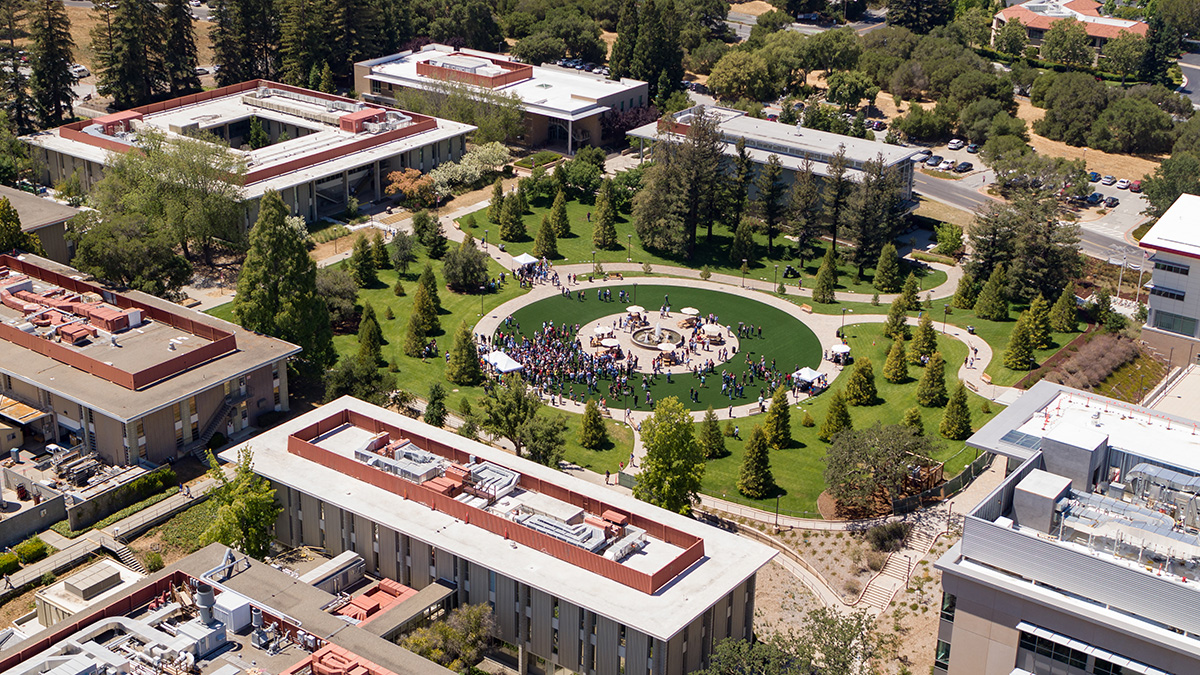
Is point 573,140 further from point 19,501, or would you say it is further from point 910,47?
point 19,501

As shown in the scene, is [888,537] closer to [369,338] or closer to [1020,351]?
[1020,351]

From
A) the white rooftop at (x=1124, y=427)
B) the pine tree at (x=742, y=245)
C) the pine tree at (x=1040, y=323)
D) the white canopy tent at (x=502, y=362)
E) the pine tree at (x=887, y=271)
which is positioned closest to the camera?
the white rooftop at (x=1124, y=427)

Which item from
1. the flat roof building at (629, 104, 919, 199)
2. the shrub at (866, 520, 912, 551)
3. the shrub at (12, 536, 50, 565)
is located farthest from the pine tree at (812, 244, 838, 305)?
the shrub at (12, 536, 50, 565)

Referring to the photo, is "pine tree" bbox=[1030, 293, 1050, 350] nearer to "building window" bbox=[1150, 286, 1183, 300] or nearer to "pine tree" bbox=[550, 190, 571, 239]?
"building window" bbox=[1150, 286, 1183, 300]

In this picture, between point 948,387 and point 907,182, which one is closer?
point 948,387

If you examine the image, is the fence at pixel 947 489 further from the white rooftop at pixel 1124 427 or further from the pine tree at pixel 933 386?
the white rooftop at pixel 1124 427

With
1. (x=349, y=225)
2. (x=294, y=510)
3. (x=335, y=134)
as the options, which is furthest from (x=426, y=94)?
(x=294, y=510)

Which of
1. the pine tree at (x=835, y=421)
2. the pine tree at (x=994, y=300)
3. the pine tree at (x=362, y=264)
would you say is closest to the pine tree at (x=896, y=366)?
the pine tree at (x=835, y=421)
